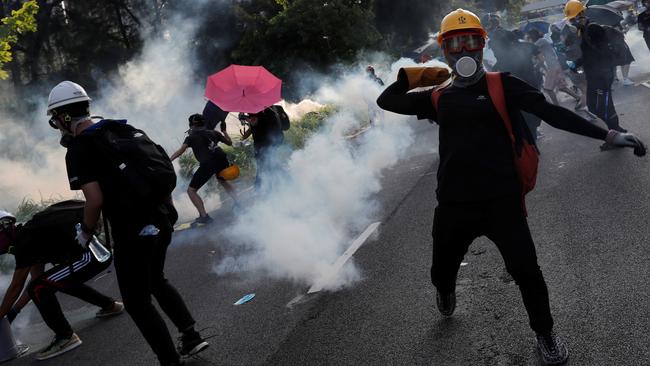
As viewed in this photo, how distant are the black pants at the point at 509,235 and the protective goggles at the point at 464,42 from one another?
2.64ft

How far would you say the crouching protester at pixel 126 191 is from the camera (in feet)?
13.1

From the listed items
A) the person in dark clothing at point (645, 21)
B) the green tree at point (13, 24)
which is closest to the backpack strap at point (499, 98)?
the green tree at point (13, 24)

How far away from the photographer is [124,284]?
4160 millimetres

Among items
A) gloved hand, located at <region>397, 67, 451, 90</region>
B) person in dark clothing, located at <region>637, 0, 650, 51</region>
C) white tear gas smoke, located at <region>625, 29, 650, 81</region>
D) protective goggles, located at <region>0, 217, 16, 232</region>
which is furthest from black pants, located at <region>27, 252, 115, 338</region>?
white tear gas smoke, located at <region>625, 29, 650, 81</region>

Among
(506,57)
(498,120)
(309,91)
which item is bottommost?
(309,91)

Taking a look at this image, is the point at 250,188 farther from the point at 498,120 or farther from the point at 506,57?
the point at 498,120

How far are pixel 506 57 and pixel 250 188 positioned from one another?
15.2ft

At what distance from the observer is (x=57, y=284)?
5258 millimetres

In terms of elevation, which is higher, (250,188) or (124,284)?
(124,284)

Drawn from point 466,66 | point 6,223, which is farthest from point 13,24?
point 466,66

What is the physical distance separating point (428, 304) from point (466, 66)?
5.91 feet

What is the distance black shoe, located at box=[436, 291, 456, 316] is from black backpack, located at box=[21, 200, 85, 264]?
8.76ft

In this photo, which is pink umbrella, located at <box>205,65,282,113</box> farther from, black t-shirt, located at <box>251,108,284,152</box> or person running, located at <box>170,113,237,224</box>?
person running, located at <box>170,113,237,224</box>

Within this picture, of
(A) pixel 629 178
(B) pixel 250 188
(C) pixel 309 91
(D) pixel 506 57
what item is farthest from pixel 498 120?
(C) pixel 309 91
